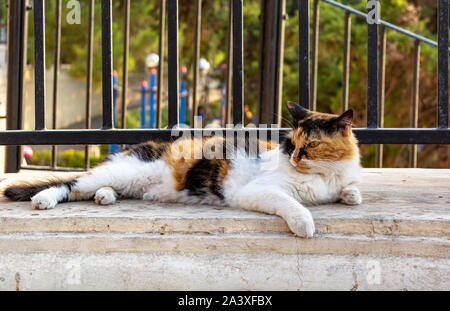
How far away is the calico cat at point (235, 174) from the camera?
2.23 metres

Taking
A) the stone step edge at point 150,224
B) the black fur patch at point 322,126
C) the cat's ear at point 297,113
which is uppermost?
the cat's ear at point 297,113

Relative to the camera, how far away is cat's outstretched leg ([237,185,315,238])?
73.7 inches

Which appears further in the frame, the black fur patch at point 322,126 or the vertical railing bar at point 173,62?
the vertical railing bar at point 173,62

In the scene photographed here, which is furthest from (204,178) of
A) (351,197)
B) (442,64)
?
(442,64)

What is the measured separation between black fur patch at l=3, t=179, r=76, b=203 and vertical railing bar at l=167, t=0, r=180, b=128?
1.99ft

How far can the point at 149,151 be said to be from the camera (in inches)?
104

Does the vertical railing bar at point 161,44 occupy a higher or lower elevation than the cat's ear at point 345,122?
higher

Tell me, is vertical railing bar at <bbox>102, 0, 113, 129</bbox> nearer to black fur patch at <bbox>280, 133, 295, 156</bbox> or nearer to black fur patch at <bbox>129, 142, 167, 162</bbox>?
black fur patch at <bbox>129, 142, 167, 162</bbox>

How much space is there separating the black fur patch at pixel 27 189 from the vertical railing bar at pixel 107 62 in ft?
1.23

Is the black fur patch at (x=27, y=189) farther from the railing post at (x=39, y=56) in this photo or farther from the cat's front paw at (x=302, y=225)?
the cat's front paw at (x=302, y=225)

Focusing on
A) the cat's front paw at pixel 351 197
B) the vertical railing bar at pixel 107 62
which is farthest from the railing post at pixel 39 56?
the cat's front paw at pixel 351 197

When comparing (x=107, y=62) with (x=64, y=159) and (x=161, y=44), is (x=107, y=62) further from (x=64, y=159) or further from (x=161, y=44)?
(x=64, y=159)

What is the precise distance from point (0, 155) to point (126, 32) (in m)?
1.36

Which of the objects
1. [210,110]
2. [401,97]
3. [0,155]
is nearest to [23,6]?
[0,155]
